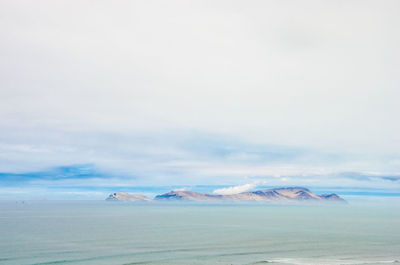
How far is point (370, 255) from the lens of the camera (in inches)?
2840

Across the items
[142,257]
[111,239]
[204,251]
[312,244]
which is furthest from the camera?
[111,239]

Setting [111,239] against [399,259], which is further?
[111,239]

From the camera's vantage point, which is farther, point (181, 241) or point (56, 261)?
point (181, 241)

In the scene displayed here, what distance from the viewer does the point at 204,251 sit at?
76938mm

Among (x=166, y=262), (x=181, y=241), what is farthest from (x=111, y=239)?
(x=166, y=262)

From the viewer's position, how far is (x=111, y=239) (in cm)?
9544

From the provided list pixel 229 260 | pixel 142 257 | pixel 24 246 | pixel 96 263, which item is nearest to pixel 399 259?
pixel 229 260

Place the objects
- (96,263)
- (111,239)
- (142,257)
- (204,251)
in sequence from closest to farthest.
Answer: (96,263) → (142,257) → (204,251) → (111,239)

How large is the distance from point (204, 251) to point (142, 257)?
15074 millimetres

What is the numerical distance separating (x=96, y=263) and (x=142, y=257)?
9.90 m

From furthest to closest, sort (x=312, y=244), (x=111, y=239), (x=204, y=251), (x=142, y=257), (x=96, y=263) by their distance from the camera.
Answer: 1. (x=111, y=239)
2. (x=312, y=244)
3. (x=204, y=251)
4. (x=142, y=257)
5. (x=96, y=263)

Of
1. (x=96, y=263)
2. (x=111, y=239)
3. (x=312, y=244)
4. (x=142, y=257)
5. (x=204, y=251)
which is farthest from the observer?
(x=111, y=239)

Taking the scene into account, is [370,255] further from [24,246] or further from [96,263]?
[24,246]

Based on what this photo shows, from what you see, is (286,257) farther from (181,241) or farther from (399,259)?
(181,241)
